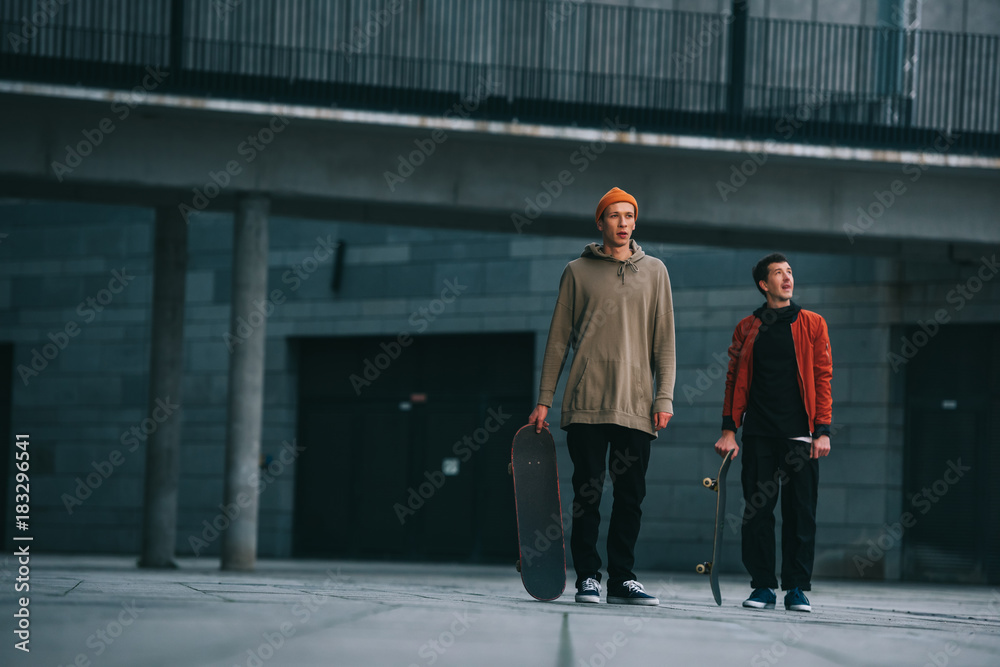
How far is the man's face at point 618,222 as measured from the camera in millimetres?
6461

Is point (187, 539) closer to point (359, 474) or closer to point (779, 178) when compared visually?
point (359, 474)

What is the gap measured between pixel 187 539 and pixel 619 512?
51.0 feet

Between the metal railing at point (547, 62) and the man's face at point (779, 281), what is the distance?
7118 millimetres

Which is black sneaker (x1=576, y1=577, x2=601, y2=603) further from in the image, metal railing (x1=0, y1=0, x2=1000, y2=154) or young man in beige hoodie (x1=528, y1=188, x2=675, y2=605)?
metal railing (x1=0, y1=0, x2=1000, y2=154)

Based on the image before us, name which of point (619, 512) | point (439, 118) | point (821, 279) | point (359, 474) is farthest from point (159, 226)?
point (619, 512)

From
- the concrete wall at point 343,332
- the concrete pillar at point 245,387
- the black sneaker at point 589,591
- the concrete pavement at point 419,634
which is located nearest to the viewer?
the concrete pavement at point 419,634

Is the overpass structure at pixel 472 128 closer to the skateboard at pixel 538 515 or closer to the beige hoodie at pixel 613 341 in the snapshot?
the beige hoodie at pixel 613 341

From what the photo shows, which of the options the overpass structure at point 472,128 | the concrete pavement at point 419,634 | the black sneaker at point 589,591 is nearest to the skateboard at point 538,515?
the black sneaker at point 589,591

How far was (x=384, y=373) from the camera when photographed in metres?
20.5

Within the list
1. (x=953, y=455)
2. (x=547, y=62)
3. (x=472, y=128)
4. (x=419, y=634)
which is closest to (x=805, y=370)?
(x=419, y=634)

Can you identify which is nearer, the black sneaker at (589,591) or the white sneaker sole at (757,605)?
the black sneaker at (589,591)

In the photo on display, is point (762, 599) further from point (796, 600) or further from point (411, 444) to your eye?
point (411, 444)

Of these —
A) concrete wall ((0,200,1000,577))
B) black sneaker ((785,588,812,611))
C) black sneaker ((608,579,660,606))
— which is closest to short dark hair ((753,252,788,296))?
black sneaker ((785,588,812,611))

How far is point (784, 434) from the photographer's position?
22.3 ft
